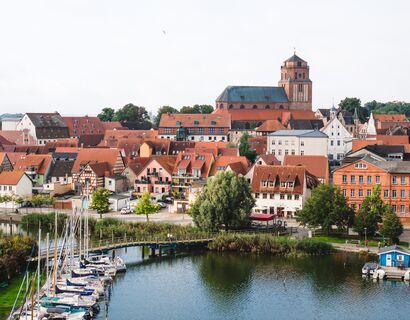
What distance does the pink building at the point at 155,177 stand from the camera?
75625 millimetres

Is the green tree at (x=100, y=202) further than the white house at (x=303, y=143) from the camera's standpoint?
No

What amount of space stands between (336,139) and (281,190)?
38.5 meters

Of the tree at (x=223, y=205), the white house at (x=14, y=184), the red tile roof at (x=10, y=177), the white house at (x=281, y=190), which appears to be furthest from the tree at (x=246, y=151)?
the tree at (x=223, y=205)

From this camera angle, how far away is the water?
39.5 m

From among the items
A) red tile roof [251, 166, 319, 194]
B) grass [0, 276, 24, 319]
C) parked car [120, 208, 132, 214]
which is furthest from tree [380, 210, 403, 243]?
grass [0, 276, 24, 319]

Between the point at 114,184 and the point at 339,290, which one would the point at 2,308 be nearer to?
the point at 339,290

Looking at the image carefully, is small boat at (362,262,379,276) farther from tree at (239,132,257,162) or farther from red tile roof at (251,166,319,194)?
tree at (239,132,257,162)

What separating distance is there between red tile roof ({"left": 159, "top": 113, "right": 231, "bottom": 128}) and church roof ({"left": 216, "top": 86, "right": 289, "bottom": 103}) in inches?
705

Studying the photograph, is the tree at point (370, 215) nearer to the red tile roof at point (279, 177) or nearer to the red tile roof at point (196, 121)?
the red tile roof at point (279, 177)

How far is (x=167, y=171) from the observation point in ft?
251

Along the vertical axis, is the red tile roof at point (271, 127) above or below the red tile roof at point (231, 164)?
above

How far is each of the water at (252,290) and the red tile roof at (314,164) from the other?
69.5ft

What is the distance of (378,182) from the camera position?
60.5m

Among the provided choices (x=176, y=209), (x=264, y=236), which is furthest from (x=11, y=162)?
(x=264, y=236)
